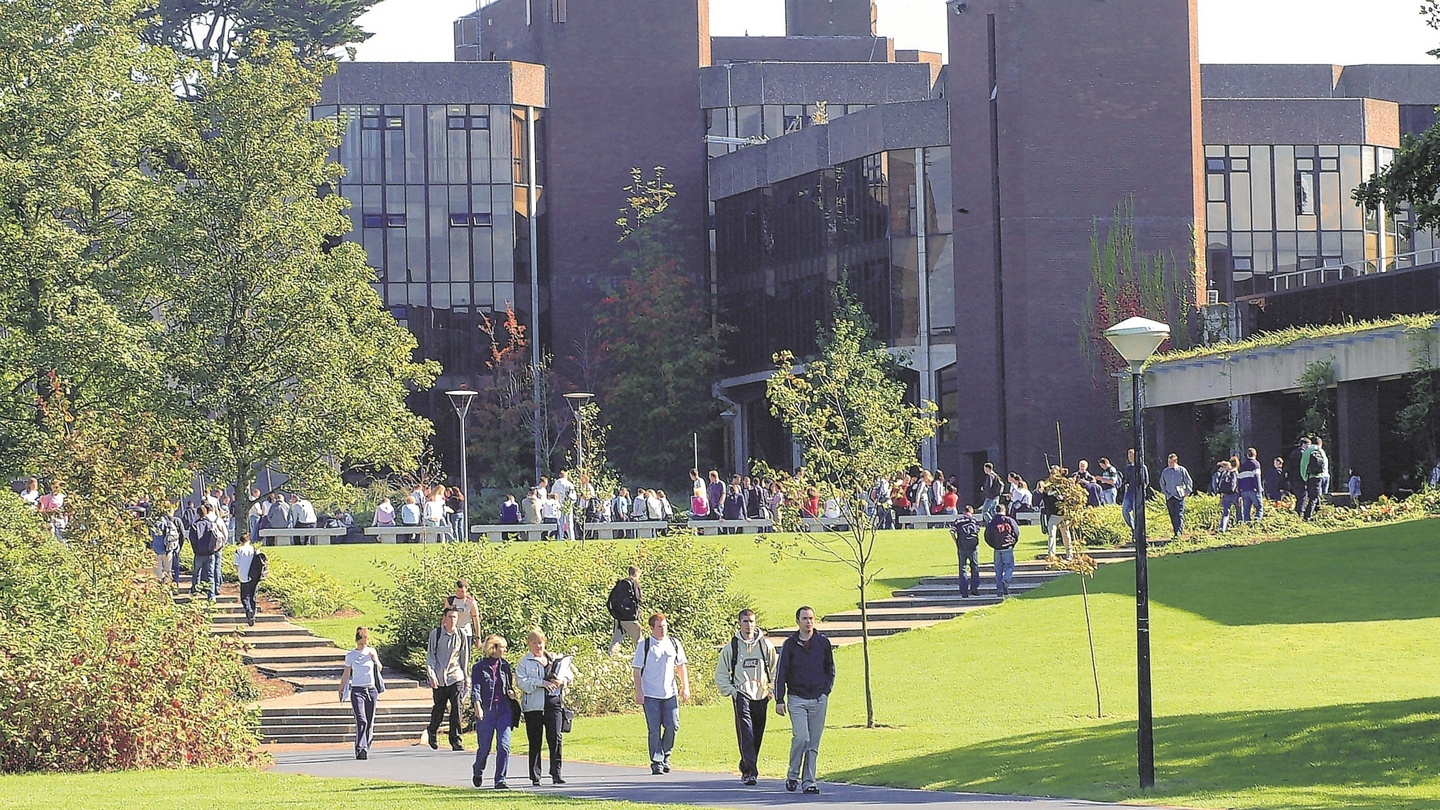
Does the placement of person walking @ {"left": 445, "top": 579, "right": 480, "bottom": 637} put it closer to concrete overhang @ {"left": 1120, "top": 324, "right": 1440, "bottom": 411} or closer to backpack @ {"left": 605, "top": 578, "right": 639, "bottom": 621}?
backpack @ {"left": 605, "top": 578, "right": 639, "bottom": 621}

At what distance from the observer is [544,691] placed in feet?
60.2

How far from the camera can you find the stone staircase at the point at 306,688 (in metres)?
25.4

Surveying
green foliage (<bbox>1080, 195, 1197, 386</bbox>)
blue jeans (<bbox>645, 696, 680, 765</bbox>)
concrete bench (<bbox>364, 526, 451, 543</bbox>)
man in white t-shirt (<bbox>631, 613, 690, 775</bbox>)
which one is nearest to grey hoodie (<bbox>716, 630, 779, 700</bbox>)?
man in white t-shirt (<bbox>631, 613, 690, 775</bbox>)

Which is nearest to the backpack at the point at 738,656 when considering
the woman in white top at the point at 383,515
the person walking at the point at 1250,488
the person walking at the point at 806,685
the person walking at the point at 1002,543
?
the person walking at the point at 806,685

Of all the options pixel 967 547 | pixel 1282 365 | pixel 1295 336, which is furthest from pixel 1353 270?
pixel 967 547

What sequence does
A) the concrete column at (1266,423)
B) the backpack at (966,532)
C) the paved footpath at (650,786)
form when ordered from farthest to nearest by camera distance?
the concrete column at (1266,423)
the backpack at (966,532)
the paved footpath at (650,786)

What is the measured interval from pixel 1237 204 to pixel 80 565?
153 ft

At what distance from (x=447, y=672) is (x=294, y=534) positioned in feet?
73.8

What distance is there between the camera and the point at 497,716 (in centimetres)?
1828

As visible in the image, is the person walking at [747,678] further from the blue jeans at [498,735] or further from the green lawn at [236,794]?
the blue jeans at [498,735]

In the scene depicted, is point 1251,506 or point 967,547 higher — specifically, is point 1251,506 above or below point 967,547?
above

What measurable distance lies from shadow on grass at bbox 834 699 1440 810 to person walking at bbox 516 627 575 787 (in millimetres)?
2821

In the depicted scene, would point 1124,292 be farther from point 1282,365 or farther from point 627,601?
point 627,601

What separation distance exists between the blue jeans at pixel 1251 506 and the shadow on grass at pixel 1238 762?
16616 mm
